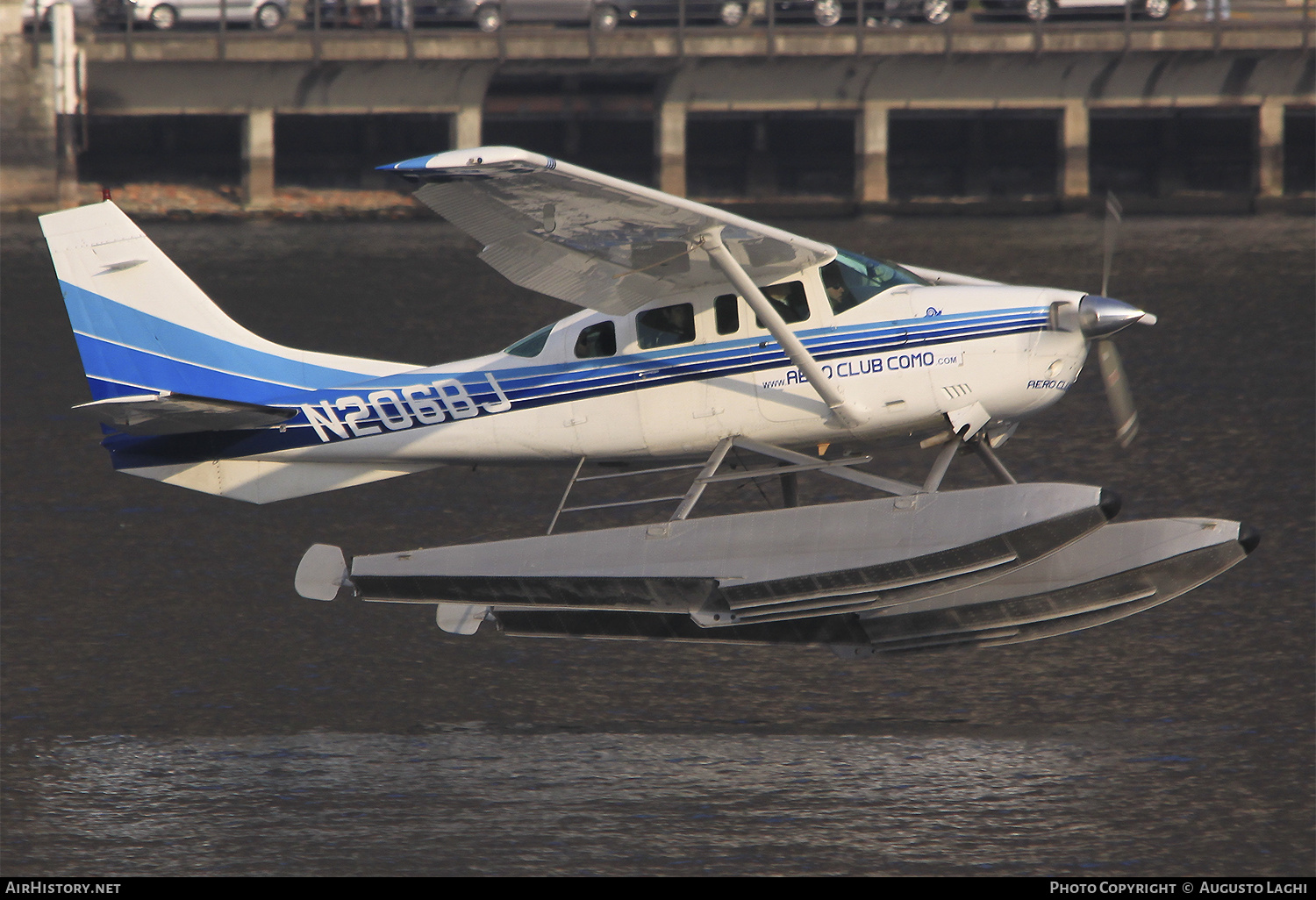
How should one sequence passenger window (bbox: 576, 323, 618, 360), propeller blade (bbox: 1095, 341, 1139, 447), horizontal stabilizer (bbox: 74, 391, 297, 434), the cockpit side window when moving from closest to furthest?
horizontal stabilizer (bbox: 74, 391, 297, 434) < propeller blade (bbox: 1095, 341, 1139, 447) < passenger window (bbox: 576, 323, 618, 360) < the cockpit side window

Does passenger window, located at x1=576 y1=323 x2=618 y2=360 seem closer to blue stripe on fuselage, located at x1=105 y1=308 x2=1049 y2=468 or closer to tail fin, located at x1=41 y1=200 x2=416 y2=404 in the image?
blue stripe on fuselage, located at x1=105 y1=308 x2=1049 y2=468

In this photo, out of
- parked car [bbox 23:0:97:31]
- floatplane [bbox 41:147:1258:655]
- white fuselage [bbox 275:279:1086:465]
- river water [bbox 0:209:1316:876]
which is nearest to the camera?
river water [bbox 0:209:1316:876]

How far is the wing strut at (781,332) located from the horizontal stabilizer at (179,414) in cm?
397

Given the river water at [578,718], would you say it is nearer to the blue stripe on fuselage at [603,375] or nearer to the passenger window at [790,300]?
the blue stripe on fuselage at [603,375]

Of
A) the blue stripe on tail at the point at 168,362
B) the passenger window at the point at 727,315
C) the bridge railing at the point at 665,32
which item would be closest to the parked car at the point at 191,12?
the bridge railing at the point at 665,32

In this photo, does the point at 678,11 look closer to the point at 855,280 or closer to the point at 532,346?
the point at 532,346

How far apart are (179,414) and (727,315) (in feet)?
14.3

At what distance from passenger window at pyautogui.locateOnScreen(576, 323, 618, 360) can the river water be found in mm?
2917

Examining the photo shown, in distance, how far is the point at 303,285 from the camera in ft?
124

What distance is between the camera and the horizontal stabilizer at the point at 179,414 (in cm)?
1223

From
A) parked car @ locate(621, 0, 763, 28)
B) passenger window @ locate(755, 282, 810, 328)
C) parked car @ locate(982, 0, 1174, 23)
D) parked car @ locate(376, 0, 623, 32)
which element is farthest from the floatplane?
parked car @ locate(982, 0, 1174, 23)

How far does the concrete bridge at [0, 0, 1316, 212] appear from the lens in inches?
1828

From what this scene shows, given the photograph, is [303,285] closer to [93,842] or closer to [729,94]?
[729,94]

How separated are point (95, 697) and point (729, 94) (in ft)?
120
